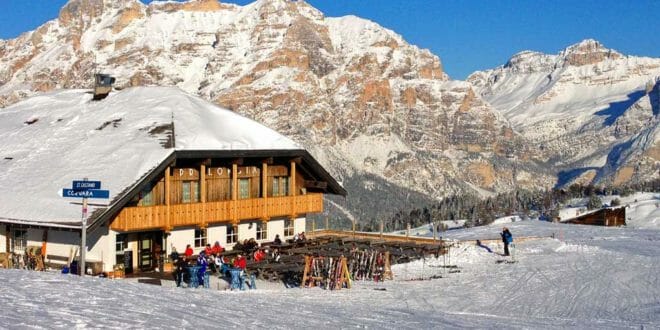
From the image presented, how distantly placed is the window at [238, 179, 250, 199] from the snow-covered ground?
899 centimetres

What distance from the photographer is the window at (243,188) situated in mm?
39844

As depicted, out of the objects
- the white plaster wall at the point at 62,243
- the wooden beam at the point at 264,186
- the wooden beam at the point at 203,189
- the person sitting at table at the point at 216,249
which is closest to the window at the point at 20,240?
the white plaster wall at the point at 62,243

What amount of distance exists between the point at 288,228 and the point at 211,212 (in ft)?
23.9

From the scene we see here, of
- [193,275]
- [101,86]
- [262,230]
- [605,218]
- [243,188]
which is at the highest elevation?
[101,86]

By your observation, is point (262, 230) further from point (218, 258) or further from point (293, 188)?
point (218, 258)

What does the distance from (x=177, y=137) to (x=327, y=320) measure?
19.1m

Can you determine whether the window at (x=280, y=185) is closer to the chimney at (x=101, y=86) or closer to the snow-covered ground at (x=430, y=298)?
the snow-covered ground at (x=430, y=298)

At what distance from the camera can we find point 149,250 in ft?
115

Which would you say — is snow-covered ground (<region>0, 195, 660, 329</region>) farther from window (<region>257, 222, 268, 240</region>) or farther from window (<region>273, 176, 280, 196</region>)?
window (<region>273, 176, 280, 196</region>)

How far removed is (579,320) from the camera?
866 inches

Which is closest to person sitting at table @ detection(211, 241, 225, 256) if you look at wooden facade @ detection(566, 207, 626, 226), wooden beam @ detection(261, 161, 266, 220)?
wooden beam @ detection(261, 161, 266, 220)

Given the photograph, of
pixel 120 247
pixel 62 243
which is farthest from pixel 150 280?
pixel 62 243

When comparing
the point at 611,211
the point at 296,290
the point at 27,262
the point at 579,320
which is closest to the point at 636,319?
the point at 579,320

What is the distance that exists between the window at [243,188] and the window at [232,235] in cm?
168
